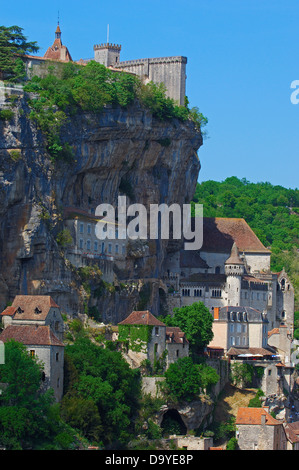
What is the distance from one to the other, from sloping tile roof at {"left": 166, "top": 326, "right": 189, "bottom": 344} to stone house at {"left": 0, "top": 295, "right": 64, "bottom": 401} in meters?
9.80

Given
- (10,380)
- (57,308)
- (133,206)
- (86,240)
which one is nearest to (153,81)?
(133,206)

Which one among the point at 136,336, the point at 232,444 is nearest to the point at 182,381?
the point at 136,336

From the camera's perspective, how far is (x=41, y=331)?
297 ft

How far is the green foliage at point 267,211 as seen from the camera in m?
163

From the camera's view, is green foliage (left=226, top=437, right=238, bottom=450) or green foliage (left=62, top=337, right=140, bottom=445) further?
green foliage (left=226, top=437, right=238, bottom=450)

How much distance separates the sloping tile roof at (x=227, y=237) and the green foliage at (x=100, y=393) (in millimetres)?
33145

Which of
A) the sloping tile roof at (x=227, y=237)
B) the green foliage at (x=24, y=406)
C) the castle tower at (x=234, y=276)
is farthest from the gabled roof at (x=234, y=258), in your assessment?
the green foliage at (x=24, y=406)

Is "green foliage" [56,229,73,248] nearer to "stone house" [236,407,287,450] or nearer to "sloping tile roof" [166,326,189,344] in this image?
"sloping tile roof" [166,326,189,344]

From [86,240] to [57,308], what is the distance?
1234 centimetres

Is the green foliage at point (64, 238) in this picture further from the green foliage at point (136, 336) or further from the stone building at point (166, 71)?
the stone building at point (166, 71)

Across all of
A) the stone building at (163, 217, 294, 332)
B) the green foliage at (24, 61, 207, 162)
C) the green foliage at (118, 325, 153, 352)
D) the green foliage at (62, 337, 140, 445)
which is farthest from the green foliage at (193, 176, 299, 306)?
the green foliage at (62, 337, 140, 445)

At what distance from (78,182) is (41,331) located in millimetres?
22248

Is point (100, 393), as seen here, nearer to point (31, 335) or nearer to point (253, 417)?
point (31, 335)

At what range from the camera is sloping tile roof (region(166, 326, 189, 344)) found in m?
103
